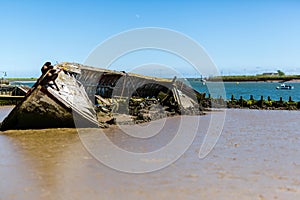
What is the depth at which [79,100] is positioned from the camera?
12070 mm

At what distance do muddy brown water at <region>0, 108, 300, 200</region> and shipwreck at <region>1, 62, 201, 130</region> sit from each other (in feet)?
4.40

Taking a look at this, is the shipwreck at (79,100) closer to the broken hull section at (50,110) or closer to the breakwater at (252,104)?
the broken hull section at (50,110)

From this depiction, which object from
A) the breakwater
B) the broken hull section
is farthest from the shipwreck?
the breakwater

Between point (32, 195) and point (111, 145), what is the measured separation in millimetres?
4263

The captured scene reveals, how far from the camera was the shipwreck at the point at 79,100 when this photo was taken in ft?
37.1

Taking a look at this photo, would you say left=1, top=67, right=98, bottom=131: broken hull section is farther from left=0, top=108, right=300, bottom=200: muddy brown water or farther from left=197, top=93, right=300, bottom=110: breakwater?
left=197, top=93, right=300, bottom=110: breakwater

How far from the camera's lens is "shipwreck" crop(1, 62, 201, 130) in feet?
37.1

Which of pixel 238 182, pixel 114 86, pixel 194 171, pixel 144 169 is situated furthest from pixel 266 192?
pixel 114 86

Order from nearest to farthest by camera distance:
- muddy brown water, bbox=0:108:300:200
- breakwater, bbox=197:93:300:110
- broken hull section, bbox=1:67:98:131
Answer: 1. muddy brown water, bbox=0:108:300:200
2. broken hull section, bbox=1:67:98:131
3. breakwater, bbox=197:93:300:110

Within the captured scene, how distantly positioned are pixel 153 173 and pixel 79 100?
6316mm

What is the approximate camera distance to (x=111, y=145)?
934 centimetres

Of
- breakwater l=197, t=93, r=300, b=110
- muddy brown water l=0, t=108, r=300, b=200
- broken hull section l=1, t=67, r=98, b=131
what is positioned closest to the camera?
muddy brown water l=0, t=108, r=300, b=200

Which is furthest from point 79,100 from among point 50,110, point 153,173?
point 153,173

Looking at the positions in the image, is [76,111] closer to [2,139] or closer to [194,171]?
[2,139]
